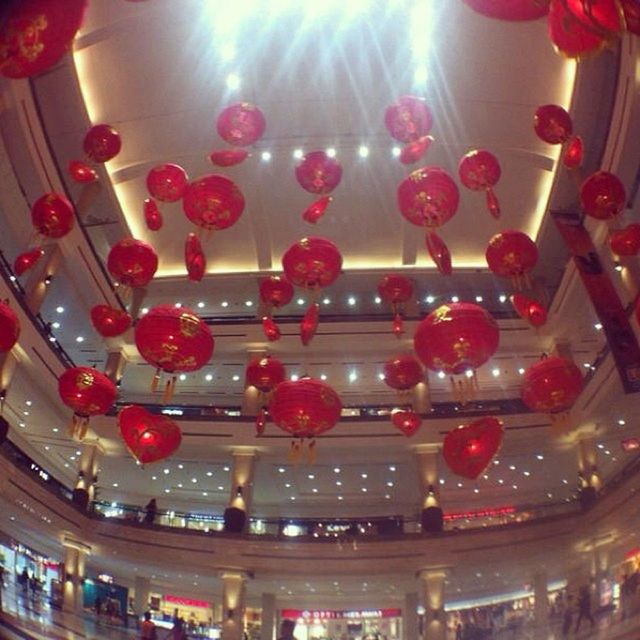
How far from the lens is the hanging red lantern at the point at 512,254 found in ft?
24.4

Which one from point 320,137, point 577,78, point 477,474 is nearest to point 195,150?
point 320,137

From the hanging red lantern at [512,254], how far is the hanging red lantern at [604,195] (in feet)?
2.46

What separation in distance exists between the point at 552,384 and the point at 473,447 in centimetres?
100

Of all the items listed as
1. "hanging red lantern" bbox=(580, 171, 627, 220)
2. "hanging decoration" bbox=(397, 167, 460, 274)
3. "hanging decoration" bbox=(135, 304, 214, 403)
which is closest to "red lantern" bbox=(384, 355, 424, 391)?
"hanging red lantern" bbox=(580, 171, 627, 220)

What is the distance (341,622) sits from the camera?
19719 mm

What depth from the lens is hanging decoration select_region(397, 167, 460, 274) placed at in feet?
21.5

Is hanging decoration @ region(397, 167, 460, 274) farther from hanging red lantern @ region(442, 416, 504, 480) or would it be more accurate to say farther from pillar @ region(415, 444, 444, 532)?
pillar @ region(415, 444, 444, 532)

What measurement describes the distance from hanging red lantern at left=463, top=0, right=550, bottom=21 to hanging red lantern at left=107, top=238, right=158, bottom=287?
5392 mm

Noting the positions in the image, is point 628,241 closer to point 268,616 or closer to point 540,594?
point 540,594

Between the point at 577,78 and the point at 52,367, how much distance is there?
44.2 ft

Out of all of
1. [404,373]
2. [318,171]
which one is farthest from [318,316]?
[318,171]

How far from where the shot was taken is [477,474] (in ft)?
20.6

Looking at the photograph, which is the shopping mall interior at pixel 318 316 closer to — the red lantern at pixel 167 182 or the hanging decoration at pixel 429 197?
the red lantern at pixel 167 182

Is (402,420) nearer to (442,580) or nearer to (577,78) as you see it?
(442,580)
